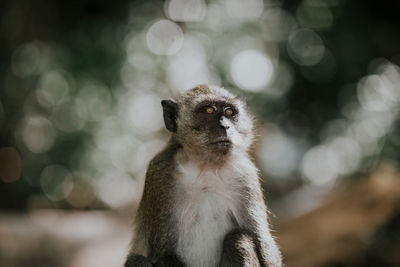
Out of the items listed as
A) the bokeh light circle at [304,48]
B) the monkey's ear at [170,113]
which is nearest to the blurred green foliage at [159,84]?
the bokeh light circle at [304,48]

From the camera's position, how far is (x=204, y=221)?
17.0ft

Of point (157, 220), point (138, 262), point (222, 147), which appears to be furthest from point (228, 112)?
point (138, 262)

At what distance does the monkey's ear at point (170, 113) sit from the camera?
549cm

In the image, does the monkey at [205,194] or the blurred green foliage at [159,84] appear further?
the blurred green foliage at [159,84]

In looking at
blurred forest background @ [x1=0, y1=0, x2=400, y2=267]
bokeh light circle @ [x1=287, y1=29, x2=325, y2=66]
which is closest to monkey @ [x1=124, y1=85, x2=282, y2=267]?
blurred forest background @ [x1=0, y1=0, x2=400, y2=267]

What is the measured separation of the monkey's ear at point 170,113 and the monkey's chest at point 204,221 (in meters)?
0.69

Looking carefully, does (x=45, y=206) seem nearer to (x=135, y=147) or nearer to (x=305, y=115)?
(x=135, y=147)

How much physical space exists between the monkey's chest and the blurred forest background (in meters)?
8.53

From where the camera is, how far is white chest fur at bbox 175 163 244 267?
16.8 ft

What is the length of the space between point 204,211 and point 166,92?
32.7 ft

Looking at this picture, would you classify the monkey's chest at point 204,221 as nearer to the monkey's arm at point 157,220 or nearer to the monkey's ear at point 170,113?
the monkey's arm at point 157,220

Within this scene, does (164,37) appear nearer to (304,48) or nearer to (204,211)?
(304,48)

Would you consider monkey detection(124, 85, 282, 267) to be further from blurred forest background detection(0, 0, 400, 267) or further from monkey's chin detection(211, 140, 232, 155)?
blurred forest background detection(0, 0, 400, 267)

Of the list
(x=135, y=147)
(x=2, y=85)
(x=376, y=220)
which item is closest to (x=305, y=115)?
(x=135, y=147)
